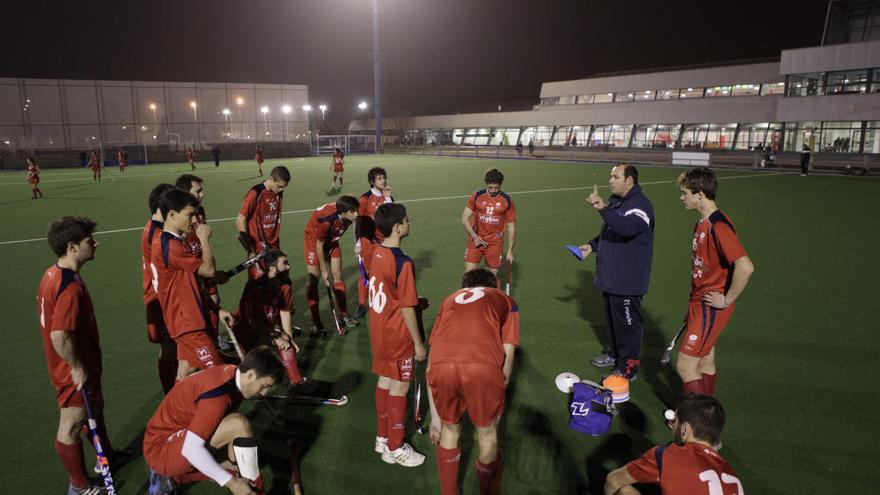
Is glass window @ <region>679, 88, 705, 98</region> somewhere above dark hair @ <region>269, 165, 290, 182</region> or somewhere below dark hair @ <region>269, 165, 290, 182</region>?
above

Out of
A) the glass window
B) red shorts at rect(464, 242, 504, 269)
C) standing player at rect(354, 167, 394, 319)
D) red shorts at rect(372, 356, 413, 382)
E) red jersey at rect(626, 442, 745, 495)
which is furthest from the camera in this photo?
the glass window

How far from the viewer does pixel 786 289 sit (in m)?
9.19

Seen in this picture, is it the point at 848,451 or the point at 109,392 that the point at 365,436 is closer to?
the point at 109,392

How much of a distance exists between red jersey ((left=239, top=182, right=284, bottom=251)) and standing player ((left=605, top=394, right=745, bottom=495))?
5709 millimetres

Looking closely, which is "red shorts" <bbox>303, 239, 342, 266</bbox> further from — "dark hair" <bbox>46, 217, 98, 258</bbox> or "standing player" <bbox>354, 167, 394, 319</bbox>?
"dark hair" <bbox>46, 217, 98, 258</bbox>

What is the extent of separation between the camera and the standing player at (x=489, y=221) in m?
7.90

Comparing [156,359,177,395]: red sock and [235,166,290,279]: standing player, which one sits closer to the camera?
[156,359,177,395]: red sock

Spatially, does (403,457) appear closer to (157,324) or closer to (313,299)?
(157,324)

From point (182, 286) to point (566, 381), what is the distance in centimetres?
389

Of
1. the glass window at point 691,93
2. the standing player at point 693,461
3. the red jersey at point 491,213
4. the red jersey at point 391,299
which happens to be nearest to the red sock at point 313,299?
the red jersey at point 491,213

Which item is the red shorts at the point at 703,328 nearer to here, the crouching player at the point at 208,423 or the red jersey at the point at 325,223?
the crouching player at the point at 208,423

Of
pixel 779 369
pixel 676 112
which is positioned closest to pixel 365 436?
pixel 779 369

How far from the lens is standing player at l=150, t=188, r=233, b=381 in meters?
4.23

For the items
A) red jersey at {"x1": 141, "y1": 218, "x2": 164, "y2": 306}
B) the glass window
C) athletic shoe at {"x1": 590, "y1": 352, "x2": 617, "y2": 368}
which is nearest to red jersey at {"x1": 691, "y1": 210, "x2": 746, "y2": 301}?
athletic shoe at {"x1": 590, "y1": 352, "x2": 617, "y2": 368}
